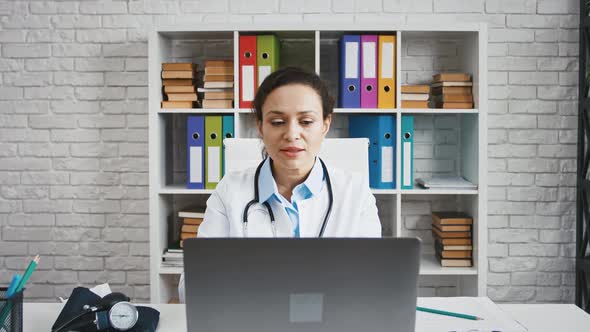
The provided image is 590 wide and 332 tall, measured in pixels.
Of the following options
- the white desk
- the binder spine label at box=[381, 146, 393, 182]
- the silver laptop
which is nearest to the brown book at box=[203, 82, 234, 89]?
the binder spine label at box=[381, 146, 393, 182]

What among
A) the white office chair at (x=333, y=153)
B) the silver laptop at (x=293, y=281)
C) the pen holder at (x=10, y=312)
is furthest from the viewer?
the white office chair at (x=333, y=153)

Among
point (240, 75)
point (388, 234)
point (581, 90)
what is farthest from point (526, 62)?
point (240, 75)

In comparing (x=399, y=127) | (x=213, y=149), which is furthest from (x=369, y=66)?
(x=213, y=149)

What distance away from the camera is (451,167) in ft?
9.00

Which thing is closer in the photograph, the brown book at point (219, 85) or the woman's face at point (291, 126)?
the woman's face at point (291, 126)

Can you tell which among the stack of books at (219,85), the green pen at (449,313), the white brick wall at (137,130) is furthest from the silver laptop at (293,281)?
the white brick wall at (137,130)

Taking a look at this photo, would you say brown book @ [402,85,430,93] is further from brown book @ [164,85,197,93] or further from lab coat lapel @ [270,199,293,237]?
lab coat lapel @ [270,199,293,237]

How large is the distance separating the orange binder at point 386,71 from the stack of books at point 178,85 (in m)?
0.84

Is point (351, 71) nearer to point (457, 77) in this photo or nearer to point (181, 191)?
point (457, 77)

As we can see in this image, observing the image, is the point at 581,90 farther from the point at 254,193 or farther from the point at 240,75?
the point at 254,193

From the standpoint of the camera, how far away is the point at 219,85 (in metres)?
2.47

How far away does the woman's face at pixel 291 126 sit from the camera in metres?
1.40

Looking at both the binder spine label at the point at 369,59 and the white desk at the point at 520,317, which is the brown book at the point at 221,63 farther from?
the white desk at the point at 520,317

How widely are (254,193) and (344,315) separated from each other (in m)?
0.70
